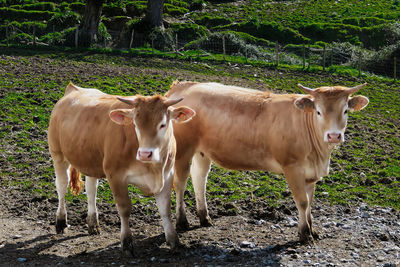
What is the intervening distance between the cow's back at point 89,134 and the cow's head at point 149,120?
1.00 ft

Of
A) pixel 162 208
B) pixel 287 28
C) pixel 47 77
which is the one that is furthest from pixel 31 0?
pixel 162 208

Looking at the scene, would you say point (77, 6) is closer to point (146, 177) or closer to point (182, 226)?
point (182, 226)

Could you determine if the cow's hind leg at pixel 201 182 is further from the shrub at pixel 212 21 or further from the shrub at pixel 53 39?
the shrub at pixel 212 21

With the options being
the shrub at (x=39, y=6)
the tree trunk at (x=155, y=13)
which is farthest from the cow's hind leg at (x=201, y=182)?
the shrub at (x=39, y=6)

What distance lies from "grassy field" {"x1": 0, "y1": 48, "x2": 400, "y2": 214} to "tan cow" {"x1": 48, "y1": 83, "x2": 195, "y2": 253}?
1794mm

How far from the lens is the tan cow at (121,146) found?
A: 308 inches

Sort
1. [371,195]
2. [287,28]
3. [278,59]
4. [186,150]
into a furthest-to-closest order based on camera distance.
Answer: [287,28], [278,59], [371,195], [186,150]

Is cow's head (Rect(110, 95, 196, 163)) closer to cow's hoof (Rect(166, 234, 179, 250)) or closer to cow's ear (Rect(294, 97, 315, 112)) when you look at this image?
cow's hoof (Rect(166, 234, 179, 250))

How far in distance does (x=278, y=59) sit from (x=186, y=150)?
1962cm

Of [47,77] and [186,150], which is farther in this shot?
[47,77]

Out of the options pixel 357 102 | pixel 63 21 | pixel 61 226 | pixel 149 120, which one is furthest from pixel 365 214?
pixel 63 21

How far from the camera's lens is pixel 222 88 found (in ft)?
32.5

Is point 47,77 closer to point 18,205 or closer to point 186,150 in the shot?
point 18,205

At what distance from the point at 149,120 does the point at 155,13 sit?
84.3 ft
